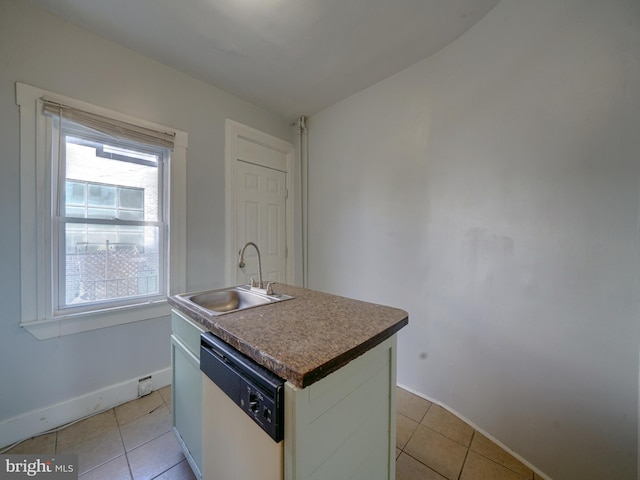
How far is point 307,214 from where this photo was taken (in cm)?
291

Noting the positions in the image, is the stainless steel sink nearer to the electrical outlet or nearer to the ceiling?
the electrical outlet

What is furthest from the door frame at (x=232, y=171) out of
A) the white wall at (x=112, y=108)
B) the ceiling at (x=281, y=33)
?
the ceiling at (x=281, y=33)

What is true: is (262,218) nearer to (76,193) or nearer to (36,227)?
(76,193)

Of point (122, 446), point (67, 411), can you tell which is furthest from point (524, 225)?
point (67, 411)

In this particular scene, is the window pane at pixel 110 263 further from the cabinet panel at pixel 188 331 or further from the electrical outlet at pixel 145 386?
the cabinet panel at pixel 188 331

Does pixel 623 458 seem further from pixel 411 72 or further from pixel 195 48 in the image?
pixel 195 48

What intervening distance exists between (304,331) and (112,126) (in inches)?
79.4

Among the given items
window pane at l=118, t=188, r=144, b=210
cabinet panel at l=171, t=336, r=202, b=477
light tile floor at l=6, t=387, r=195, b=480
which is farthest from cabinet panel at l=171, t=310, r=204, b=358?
window pane at l=118, t=188, r=144, b=210

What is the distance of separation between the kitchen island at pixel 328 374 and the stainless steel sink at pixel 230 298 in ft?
0.73

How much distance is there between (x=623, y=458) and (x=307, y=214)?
2686 mm

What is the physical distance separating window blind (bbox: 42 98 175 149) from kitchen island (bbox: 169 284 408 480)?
1.46m

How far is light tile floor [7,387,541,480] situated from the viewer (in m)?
1.30

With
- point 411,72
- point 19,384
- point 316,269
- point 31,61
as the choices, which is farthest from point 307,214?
point 19,384

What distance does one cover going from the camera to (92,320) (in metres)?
1.71
